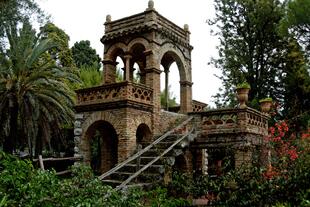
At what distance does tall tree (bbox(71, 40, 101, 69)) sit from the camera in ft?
106

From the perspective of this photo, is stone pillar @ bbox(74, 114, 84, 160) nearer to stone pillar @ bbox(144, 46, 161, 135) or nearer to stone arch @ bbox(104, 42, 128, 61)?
stone pillar @ bbox(144, 46, 161, 135)

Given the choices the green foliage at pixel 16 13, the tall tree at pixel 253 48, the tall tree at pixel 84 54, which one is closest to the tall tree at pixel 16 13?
the green foliage at pixel 16 13

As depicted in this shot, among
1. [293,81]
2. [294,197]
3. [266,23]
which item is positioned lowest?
[294,197]

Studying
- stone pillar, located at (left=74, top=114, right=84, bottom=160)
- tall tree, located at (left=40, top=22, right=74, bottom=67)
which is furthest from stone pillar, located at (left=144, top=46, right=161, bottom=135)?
tall tree, located at (left=40, top=22, right=74, bottom=67)

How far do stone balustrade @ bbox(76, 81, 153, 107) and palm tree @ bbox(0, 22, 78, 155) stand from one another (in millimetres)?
1474

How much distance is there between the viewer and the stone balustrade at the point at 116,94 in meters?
12.5

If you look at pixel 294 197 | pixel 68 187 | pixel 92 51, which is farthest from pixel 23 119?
pixel 92 51

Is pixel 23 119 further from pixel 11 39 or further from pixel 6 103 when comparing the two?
pixel 11 39

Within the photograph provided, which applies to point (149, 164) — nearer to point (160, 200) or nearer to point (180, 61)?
point (160, 200)

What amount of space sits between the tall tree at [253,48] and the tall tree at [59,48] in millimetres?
9539

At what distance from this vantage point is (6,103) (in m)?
13.8

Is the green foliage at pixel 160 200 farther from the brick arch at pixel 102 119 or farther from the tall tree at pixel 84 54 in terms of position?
the tall tree at pixel 84 54

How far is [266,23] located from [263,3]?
1.20 metres

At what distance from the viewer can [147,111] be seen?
13.4 metres
